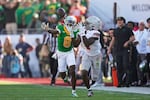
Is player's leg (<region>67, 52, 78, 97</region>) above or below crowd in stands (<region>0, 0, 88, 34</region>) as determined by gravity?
below

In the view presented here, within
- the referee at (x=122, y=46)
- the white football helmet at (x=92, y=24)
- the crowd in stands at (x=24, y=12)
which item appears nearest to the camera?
the white football helmet at (x=92, y=24)

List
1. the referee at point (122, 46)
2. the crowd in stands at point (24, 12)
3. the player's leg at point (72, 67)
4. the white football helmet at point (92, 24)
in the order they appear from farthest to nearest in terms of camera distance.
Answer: the crowd in stands at point (24, 12) → the referee at point (122, 46) → the white football helmet at point (92, 24) → the player's leg at point (72, 67)

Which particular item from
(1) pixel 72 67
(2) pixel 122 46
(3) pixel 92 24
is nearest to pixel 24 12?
(2) pixel 122 46

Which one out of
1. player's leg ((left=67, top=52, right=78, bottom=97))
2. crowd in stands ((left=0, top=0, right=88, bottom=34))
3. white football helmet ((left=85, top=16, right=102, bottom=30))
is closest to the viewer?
player's leg ((left=67, top=52, right=78, bottom=97))

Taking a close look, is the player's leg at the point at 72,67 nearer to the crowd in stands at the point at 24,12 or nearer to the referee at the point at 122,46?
the referee at the point at 122,46

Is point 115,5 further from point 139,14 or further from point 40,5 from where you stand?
point 40,5

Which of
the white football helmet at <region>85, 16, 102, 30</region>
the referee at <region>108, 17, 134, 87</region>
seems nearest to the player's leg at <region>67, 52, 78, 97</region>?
the white football helmet at <region>85, 16, 102, 30</region>

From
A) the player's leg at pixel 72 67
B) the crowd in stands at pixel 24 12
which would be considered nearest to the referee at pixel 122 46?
the player's leg at pixel 72 67

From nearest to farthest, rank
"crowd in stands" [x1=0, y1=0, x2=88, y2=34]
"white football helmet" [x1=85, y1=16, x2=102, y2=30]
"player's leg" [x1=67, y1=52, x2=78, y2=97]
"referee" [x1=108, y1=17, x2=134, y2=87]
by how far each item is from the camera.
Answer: "player's leg" [x1=67, y1=52, x2=78, y2=97] → "white football helmet" [x1=85, y1=16, x2=102, y2=30] → "referee" [x1=108, y1=17, x2=134, y2=87] → "crowd in stands" [x1=0, y1=0, x2=88, y2=34]

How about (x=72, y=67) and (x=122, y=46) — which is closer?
(x=72, y=67)

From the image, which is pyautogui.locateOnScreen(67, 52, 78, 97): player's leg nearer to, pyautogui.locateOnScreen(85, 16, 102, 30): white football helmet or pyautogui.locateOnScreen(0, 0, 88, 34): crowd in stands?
pyautogui.locateOnScreen(85, 16, 102, 30): white football helmet

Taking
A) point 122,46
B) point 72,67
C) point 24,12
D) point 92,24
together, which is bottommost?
point 72,67

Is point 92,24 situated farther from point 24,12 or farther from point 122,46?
point 24,12

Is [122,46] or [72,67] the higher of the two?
[122,46]
